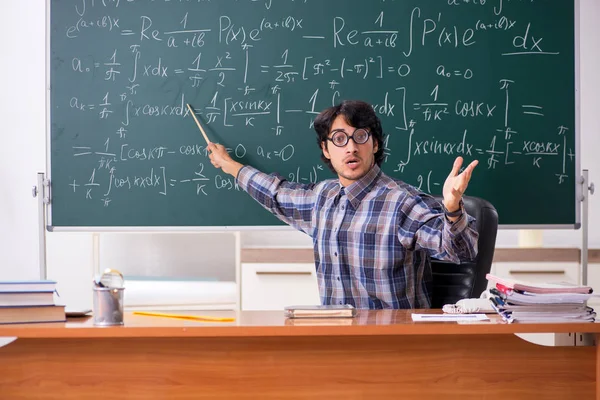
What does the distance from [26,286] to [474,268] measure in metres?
1.41

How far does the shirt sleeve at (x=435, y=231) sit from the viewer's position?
2184mm

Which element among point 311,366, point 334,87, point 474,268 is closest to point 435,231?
point 474,268

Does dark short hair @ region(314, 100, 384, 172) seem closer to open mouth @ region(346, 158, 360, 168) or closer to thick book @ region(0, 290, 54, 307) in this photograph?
open mouth @ region(346, 158, 360, 168)

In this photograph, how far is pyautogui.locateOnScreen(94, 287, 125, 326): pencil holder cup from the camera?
6.20ft

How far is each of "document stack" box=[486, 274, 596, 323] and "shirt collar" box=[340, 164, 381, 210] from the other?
32.0 inches

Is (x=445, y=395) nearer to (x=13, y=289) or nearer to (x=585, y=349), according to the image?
(x=585, y=349)

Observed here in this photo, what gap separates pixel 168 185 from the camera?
3.14 metres

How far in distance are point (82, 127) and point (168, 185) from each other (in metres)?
0.43

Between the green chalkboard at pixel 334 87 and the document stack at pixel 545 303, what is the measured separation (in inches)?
49.0

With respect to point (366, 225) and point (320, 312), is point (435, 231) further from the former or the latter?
point (320, 312)

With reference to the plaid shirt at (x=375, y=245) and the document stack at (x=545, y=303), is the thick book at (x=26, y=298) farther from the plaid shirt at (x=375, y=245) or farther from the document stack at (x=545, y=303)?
the document stack at (x=545, y=303)

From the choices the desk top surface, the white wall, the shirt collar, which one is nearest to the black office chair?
the shirt collar

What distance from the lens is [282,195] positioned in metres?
2.93

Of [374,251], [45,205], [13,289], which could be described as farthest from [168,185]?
[13,289]
